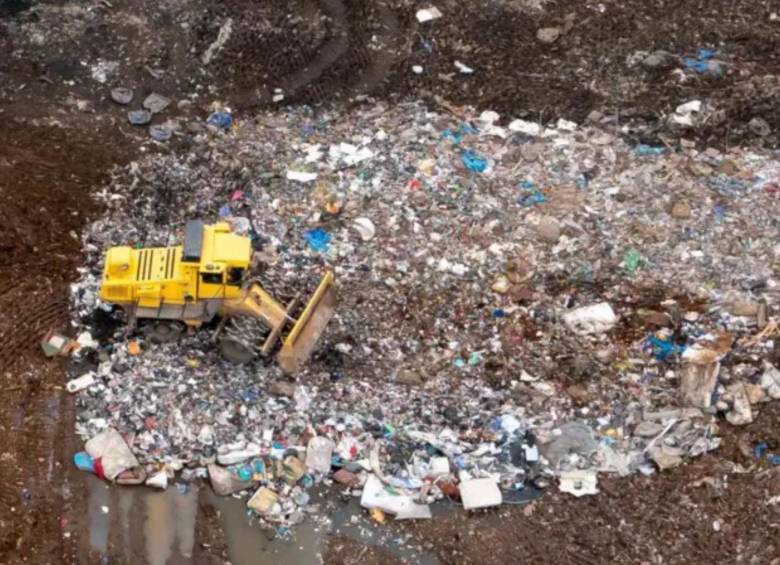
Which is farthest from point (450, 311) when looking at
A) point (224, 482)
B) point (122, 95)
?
point (122, 95)

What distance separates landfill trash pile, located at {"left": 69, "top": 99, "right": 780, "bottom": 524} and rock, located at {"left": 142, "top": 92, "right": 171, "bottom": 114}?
0.53 meters

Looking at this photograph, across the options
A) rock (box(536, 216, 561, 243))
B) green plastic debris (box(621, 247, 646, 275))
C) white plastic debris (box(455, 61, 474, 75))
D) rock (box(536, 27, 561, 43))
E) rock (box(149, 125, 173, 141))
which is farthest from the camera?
rock (box(536, 27, 561, 43))

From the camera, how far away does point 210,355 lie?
8094 mm

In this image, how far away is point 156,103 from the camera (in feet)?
34.8

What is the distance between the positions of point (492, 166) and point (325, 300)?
2.85m

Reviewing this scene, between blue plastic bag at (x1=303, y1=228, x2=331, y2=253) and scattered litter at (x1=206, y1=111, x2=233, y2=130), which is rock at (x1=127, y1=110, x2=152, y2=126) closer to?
scattered litter at (x1=206, y1=111, x2=233, y2=130)

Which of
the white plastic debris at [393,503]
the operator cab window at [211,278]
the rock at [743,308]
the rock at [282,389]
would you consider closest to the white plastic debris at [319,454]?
the white plastic debris at [393,503]

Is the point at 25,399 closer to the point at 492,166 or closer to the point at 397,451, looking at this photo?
the point at 397,451

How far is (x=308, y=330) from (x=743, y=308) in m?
4.26

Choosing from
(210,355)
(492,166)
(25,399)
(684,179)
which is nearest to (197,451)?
(210,355)

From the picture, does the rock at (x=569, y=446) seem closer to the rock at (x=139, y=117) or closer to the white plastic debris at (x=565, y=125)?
the white plastic debris at (x=565, y=125)

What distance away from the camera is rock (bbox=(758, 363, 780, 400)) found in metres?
7.86

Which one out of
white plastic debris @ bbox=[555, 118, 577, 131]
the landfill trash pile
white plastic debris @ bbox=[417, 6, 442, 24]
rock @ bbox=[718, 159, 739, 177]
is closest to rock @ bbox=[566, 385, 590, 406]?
the landfill trash pile

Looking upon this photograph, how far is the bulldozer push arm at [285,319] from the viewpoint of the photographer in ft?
25.6
